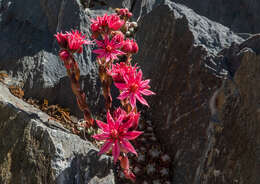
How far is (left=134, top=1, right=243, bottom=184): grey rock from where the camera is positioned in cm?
240

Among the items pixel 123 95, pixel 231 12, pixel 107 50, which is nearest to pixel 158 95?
pixel 107 50

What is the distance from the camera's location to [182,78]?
2717mm

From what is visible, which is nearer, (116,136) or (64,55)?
(116,136)

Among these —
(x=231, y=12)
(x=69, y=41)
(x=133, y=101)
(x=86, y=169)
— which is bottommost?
(x=86, y=169)

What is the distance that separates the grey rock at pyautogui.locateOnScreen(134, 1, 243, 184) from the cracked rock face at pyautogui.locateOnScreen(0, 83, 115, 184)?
2.80ft

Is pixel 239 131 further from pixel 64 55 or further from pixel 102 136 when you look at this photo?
pixel 64 55

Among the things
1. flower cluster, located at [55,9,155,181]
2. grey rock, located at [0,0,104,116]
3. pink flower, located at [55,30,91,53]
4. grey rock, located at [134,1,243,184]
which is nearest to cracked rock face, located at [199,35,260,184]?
grey rock, located at [134,1,243,184]

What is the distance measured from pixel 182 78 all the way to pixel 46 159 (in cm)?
159

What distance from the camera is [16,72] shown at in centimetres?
321

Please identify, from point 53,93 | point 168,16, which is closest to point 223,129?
point 168,16

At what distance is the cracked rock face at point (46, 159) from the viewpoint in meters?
1.90

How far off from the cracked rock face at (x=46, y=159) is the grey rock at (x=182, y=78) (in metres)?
0.85

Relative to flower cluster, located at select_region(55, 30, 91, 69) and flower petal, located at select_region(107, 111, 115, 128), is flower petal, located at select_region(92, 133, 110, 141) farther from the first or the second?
flower cluster, located at select_region(55, 30, 91, 69)

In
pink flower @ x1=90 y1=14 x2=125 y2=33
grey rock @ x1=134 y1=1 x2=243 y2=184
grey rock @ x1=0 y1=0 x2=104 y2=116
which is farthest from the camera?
grey rock @ x1=0 y1=0 x2=104 y2=116
